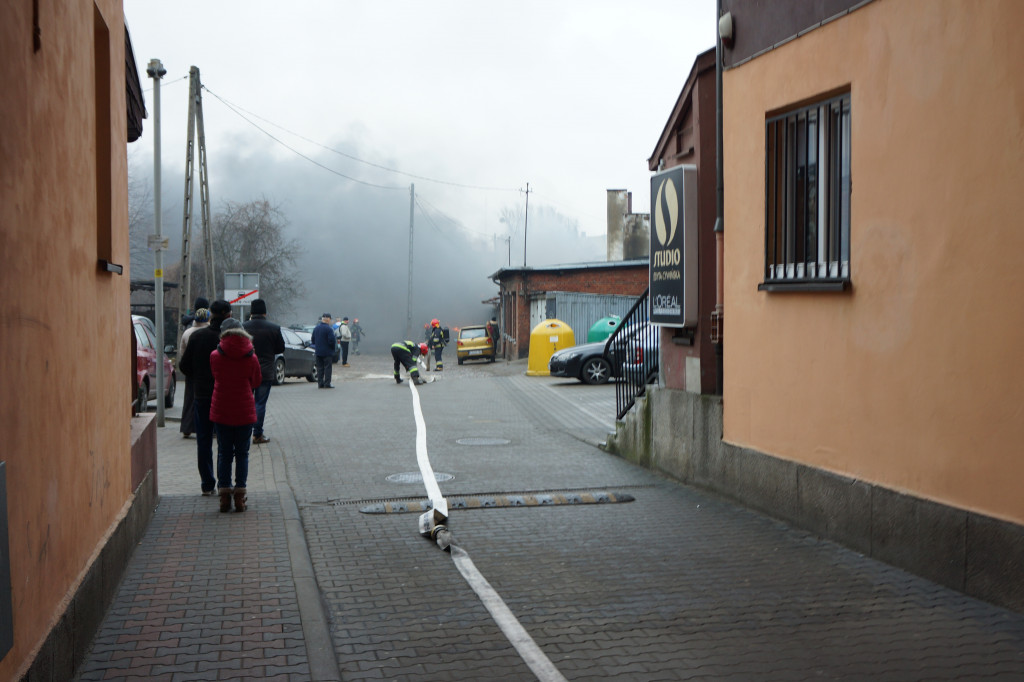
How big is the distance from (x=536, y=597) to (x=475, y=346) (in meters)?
32.3

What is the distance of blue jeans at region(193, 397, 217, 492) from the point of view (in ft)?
28.8

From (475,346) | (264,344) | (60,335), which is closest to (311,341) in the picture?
(475,346)

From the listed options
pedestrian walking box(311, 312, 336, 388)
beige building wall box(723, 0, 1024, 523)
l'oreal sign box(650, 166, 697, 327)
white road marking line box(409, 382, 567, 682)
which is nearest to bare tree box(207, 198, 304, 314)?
pedestrian walking box(311, 312, 336, 388)

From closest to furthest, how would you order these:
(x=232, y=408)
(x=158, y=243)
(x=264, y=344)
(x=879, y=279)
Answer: (x=879, y=279)
(x=232, y=408)
(x=264, y=344)
(x=158, y=243)

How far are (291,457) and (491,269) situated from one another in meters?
65.1

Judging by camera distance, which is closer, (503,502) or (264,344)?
(503,502)

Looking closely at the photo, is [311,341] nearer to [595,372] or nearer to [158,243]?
[595,372]

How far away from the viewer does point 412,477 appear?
33.7ft

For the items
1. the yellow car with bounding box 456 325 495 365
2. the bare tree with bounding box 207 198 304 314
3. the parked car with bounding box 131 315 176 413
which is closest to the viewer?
the parked car with bounding box 131 315 176 413

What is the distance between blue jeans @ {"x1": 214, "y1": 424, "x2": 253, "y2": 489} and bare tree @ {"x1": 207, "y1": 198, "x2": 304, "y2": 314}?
154 ft

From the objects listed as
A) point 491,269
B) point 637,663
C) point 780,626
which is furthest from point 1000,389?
point 491,269

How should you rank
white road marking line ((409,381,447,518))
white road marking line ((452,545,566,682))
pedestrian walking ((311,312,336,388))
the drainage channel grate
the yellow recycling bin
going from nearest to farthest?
white road marking line ((452,545,566,682)), white road marking line ((409,381,447,518)), the drainage channel grate, pedestrian walking ((311,312,336,388)), the yellow recycling bin

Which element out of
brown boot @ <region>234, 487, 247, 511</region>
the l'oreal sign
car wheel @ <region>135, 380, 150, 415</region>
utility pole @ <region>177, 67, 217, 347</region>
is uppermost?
utility pole @ <region>177, 67, 217, 347</region>

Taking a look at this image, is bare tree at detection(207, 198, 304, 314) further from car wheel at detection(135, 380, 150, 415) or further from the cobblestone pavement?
the cobblestone pavement
